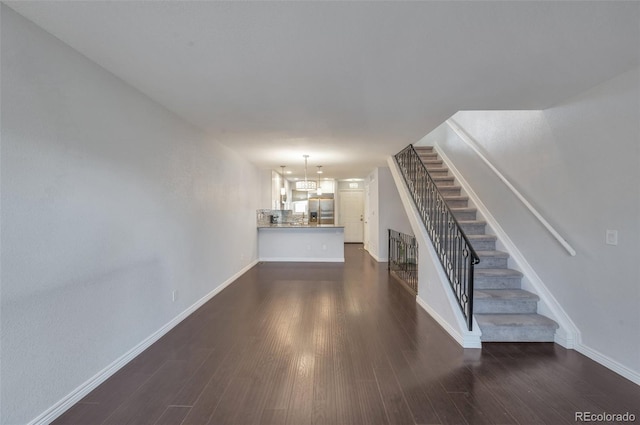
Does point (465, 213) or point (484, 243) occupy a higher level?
point (465, 213)

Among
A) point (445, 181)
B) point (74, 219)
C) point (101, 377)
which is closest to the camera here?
point (74, 219)

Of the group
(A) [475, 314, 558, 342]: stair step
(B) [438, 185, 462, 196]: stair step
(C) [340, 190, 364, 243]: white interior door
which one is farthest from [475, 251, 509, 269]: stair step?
(C) [340, 190, 364, 243]: white interior door

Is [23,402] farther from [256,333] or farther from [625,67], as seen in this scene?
[625,67]

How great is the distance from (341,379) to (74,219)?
2.27 metres

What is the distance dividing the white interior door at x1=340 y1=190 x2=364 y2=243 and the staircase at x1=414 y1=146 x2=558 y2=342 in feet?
20.0

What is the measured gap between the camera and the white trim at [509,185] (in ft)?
9.00

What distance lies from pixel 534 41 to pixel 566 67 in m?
0.63

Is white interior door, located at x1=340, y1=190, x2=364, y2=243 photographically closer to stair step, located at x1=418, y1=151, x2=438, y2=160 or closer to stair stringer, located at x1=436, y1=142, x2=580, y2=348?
stair step, located at x1=418, y1=151, x2=438, y2=160

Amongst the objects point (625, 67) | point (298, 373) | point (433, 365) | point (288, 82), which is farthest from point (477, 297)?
point (288, 82)

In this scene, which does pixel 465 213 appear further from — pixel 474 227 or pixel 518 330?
pixel 518 330

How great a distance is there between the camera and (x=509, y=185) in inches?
139

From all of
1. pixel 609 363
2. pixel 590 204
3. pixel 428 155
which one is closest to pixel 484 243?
pixel 590 204

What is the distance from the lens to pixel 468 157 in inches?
182

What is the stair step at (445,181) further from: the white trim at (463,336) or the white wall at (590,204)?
the white trim at (463,336)
